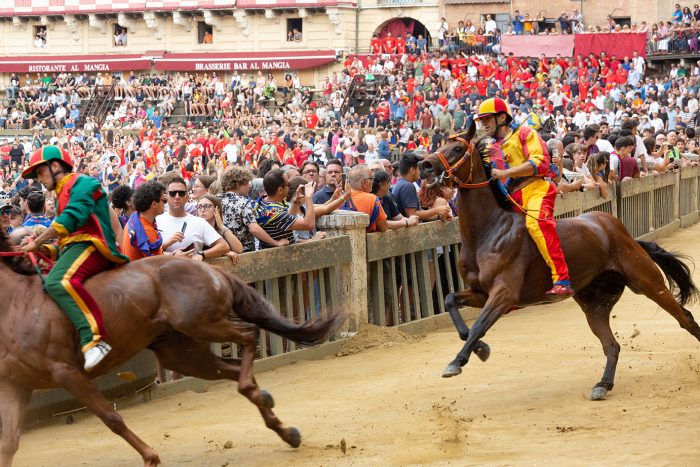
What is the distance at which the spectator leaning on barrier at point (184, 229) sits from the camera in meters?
9.66

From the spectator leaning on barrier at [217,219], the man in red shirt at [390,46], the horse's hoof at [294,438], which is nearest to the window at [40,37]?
the man in red shirt at [390,46]

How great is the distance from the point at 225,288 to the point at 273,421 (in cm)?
97

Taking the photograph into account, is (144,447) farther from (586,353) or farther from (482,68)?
(482,68)

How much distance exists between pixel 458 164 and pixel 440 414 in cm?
200

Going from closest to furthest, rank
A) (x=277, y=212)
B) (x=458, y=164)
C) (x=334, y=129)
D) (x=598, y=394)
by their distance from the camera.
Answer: (x=598, y=394), (x=458, y=164), (x=277, y=212), (x=334, y=129)

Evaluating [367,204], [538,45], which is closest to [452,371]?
[367,204]

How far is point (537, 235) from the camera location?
9.64 meters

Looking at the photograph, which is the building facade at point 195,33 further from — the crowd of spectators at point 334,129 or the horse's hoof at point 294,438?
the horse's hoof at point 294,438

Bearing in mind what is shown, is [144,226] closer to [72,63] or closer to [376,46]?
[376,46]

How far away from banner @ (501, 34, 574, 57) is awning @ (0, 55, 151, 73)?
22586mm

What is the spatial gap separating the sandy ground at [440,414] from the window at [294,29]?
155 feet

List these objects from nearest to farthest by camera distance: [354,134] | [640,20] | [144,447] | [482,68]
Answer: [144,447] < [354,134] < [482,68] < [640,20]

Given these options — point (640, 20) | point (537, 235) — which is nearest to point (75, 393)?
point (537, 235)

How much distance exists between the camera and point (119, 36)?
6347 cm
